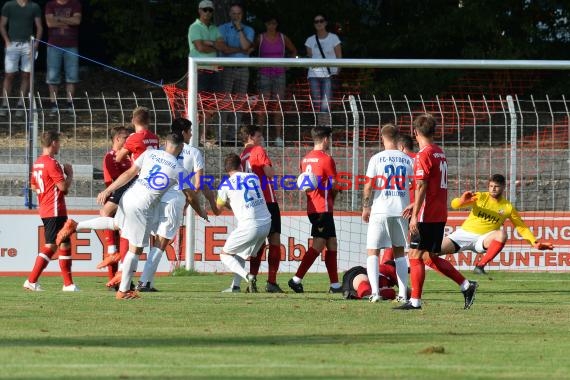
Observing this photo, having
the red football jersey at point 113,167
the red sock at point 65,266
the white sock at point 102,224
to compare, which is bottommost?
the red sock at point 65,266

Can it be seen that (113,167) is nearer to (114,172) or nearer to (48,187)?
(114,172)

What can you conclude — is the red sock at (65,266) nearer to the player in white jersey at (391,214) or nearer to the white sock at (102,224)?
the white sock at (102,224)

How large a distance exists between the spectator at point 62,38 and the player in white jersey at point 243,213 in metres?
9.05

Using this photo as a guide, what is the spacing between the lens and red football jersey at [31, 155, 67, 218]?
15.1 meters

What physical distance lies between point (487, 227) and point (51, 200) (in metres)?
6.19

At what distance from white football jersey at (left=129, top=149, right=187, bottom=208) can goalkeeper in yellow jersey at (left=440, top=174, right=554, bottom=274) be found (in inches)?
219

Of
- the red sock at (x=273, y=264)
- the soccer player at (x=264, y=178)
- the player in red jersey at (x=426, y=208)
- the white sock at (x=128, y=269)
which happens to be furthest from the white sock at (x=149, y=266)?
the player in red jersey at (x=426, y=208)

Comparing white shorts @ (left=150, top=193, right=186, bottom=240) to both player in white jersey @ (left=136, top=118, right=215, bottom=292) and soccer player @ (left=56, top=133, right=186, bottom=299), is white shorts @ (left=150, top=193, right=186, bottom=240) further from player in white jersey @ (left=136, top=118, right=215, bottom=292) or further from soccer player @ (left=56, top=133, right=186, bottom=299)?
soccer player @ (left=56, top=133, right=186, bottom=299)

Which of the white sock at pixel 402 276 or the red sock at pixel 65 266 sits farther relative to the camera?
the red sock at pixel 65 266

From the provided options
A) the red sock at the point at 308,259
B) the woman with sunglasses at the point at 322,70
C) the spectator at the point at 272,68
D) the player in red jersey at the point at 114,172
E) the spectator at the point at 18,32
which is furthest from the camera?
the spectator at the point at 18,32

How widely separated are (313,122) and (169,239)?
239 inches

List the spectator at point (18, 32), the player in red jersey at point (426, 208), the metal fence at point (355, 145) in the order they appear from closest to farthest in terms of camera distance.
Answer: the player in red jersey at point (426, 208), the metal fence at point (355, 145), the spectator at point (18, 32)

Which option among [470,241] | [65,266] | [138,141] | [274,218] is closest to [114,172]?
[138,141]

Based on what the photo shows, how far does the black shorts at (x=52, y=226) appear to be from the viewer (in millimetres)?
15227
